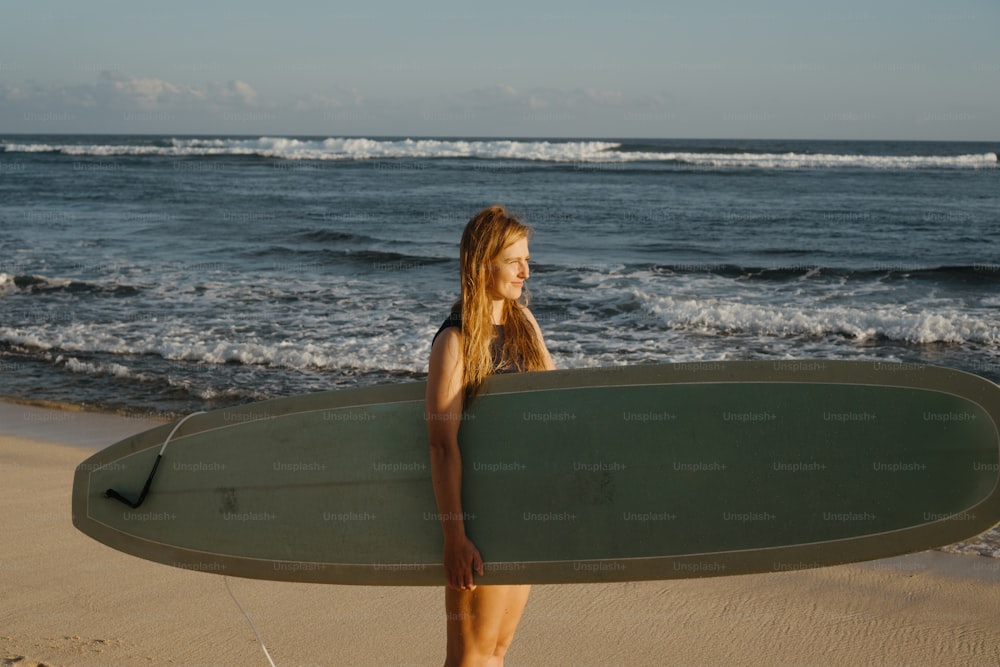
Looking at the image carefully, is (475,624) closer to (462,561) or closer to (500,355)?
(462,561)

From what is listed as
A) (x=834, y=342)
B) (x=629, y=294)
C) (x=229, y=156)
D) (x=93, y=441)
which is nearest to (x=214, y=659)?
(x=93, y=441)

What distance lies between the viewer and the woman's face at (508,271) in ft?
6.27

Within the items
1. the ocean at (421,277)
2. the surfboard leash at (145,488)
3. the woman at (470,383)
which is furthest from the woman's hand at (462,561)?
the surfboard leash at (145,488)

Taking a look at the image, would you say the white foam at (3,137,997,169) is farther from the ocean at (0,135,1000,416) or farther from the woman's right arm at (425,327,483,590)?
the woman's right arm at (425,327,483,590)

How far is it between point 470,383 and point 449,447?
0.15 meters

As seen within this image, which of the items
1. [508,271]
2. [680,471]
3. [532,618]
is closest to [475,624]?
[680,471]

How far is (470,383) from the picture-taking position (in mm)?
A: 1978

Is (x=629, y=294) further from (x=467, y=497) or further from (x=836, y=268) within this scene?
(x=467, y=497)

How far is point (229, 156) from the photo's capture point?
41.2 metres

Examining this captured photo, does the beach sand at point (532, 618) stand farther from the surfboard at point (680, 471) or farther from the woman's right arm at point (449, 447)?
the woman's right arm at point (449, 447)

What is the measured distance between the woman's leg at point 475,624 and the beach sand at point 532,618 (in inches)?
26.7

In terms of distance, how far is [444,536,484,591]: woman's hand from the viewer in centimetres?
198

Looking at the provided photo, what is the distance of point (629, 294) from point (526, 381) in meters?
7.30

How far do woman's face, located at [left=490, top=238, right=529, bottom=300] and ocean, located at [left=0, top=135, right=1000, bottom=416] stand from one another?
11 cm
